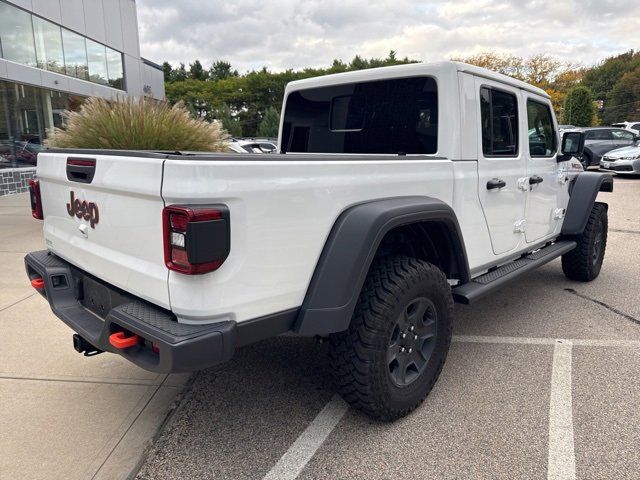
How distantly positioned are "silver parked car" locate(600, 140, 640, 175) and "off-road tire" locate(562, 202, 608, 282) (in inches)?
491

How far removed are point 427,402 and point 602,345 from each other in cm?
169

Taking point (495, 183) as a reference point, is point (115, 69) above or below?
above

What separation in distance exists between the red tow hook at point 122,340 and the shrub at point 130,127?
3453 mm

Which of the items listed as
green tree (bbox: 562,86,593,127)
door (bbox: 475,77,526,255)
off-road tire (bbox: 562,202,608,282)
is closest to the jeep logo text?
door (bbox: 475,77,526,255)

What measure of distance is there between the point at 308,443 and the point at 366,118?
2.32 meters

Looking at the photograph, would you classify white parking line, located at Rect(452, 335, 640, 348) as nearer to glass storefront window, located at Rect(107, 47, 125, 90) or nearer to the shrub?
the shrub

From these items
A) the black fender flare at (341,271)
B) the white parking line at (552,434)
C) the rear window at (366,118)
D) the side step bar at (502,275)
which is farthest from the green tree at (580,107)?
the black fender flare at (341,271)

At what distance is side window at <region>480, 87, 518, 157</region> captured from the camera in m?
3.38

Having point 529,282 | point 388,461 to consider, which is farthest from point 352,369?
point 529,282

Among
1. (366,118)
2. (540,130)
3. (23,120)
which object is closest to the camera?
(366,118)

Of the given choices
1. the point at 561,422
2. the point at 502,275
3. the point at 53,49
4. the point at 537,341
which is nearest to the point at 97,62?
the point at 53,49

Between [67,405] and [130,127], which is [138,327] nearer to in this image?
[67,405]

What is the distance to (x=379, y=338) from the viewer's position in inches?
95.2

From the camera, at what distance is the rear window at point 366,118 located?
3271 millimetres
